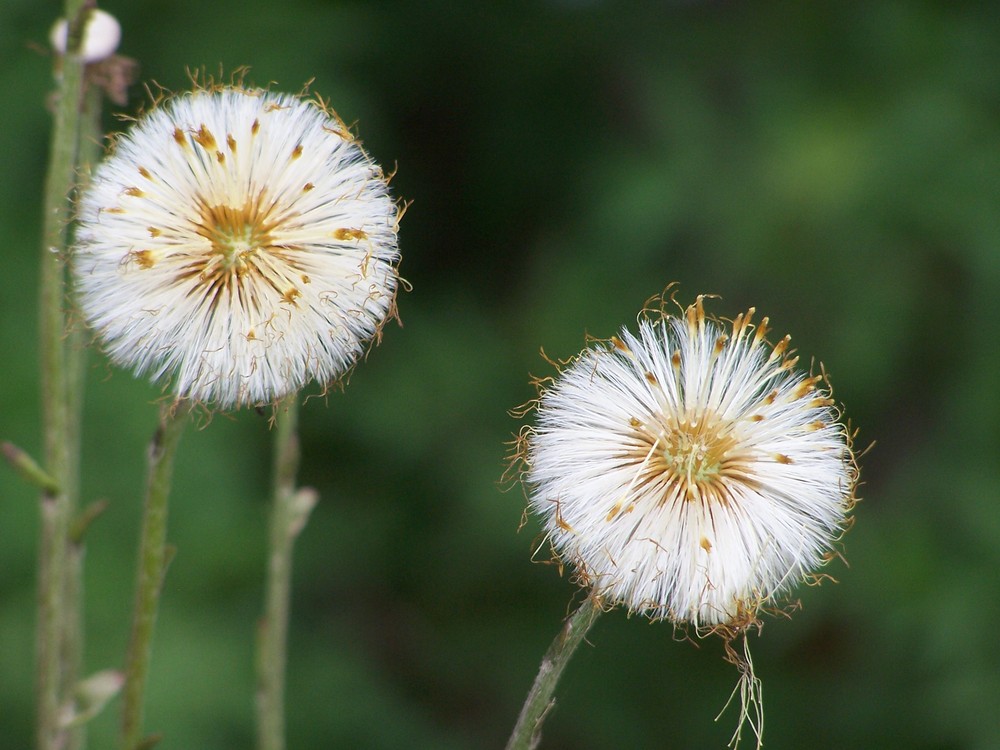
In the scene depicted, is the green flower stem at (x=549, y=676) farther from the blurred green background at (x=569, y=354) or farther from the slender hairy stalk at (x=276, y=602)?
the blurred green background at (x=569, y=354)

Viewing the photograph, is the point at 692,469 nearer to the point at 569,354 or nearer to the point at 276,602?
the point at 276,602

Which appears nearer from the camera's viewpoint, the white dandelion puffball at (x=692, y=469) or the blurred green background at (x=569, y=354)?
the white dandelion puffball at (x=692, y=469)

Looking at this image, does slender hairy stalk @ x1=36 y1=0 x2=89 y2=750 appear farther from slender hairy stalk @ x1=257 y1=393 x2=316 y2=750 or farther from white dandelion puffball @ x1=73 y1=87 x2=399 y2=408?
slender hairy stalk @ x1=257 y1=393 x2=316 y2=750

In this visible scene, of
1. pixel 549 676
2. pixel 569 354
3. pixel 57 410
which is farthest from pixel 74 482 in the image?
pixel 569 354

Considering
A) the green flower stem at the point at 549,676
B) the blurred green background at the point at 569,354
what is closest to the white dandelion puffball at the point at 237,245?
the green flower stem at the point at 549,676

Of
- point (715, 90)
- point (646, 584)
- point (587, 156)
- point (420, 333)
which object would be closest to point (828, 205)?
point (715, 90)
